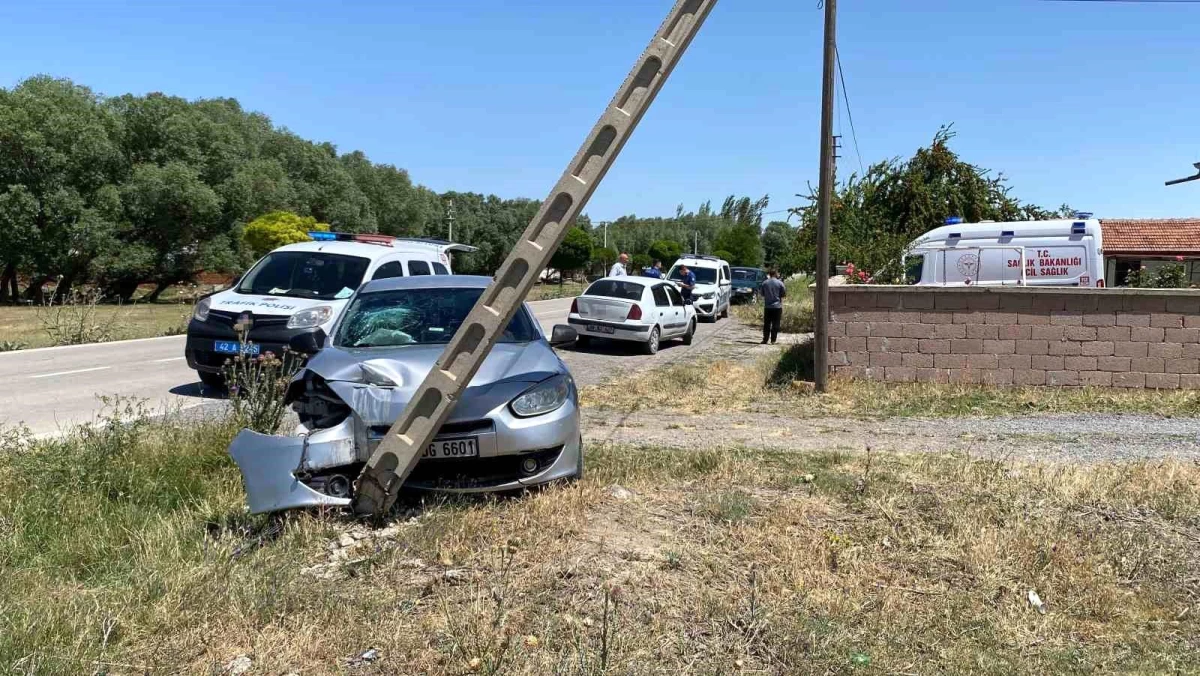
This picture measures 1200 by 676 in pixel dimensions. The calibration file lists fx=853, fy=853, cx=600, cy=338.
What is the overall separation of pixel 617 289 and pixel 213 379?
888cm

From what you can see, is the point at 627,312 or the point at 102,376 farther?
the point at 627,312

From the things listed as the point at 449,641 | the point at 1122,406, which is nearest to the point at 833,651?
the point at 449,641

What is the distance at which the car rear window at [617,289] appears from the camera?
688 inches

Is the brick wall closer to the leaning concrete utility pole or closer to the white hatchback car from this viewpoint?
the white hatchback car

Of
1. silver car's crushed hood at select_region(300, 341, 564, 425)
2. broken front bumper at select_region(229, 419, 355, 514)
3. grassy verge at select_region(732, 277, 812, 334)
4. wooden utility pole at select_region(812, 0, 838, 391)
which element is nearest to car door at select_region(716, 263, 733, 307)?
grassy verge at select_region(732, 277, 812, 334)

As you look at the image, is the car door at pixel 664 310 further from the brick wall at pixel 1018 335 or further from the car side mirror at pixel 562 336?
the car side mirror at pixel 562 336

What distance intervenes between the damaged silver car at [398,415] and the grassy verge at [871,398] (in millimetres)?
4724

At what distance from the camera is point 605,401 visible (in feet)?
35.4

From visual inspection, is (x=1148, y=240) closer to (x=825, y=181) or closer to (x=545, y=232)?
(x=825, y=181)

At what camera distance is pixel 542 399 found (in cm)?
543

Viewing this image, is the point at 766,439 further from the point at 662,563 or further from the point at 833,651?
the point at 833,651

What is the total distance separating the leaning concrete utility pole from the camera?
15.4ft

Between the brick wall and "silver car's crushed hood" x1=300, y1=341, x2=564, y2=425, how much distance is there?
698 centimetres

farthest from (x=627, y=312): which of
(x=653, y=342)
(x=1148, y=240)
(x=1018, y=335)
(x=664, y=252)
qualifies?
(x=664, y=252)
